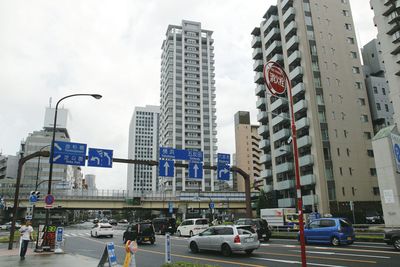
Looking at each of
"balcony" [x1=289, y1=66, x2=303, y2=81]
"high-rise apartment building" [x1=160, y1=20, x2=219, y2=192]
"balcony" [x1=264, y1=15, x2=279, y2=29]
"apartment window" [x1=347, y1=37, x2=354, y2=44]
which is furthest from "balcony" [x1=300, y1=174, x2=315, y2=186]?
"high-rise apartment building" [x1=160, y1=20, x2=219, y2=192]

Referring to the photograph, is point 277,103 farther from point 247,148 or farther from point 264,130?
point 247,148

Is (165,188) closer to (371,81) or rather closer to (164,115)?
(164,115)

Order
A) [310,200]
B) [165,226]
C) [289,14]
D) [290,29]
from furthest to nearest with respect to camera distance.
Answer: [289,14], [290,29], [310,200], [165,226]

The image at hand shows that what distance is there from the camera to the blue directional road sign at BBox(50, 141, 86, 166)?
25.0 metres

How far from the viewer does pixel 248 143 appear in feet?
429

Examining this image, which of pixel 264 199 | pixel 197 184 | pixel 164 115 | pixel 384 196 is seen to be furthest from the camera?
pixel 164 115

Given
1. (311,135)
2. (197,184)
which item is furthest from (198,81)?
(311,135)

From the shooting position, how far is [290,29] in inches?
2327

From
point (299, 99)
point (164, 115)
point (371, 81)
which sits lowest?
point (299, 99)

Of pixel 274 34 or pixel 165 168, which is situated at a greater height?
pixel 274 34

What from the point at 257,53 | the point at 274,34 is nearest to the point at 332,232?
the point at 274,34

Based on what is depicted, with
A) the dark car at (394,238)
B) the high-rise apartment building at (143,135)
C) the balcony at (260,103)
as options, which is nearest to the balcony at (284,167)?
the balcony at (260,103)

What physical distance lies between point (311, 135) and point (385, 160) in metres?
20.1

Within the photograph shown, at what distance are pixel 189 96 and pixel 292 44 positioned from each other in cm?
8161
